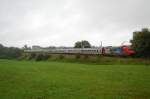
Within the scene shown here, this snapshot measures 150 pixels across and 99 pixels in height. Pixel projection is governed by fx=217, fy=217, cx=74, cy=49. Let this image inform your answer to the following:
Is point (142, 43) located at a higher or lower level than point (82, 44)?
lower

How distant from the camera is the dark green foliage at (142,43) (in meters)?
54.6

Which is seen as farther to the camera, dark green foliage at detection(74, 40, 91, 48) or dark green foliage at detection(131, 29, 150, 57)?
dark green foliage at detection(74, 40, 91, 48)

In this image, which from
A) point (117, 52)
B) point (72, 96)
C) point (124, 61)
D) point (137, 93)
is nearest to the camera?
point (72, 96)

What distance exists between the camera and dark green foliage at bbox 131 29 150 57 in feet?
179

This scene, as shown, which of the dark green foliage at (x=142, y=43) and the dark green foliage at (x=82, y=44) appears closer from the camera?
the dark green foliage at (x=142, y=43)

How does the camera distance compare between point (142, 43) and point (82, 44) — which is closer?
point (142, 43)

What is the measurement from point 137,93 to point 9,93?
7.77 m

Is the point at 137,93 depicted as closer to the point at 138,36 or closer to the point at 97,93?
the point at 97,93

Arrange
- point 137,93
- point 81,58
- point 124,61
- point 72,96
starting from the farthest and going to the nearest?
point 81,58 → point 124,61 → point 137,93 → point 72,96

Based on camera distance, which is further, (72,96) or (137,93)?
(137,93)

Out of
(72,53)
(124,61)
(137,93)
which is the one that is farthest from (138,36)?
(137,93)

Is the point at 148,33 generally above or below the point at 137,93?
above

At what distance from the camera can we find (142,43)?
181ft

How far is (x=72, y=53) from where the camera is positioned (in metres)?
67.7
